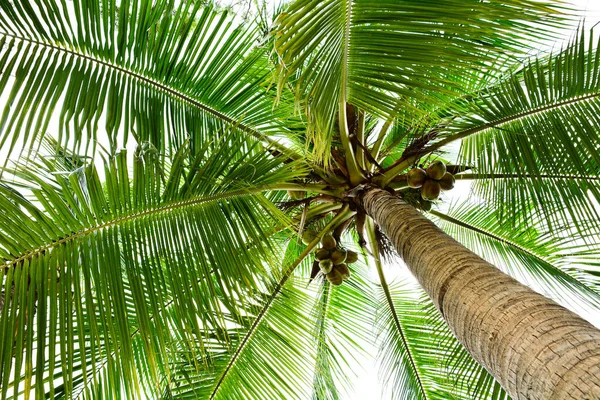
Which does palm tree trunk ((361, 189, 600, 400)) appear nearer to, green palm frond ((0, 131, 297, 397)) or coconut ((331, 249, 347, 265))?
green palm frond ((0, 131, 297, 397))

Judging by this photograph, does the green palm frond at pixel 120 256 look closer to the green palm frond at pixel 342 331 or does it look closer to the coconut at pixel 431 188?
the coconut at pixel 431 188

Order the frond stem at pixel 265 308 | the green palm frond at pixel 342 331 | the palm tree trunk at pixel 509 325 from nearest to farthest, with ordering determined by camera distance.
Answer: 1. the palm tree trunk at pixel 509 325
2. the frond stem at pixel 265 308
3. the green palm frond at pixel 342 331

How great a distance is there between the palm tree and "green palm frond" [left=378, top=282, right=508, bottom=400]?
0.03 meters

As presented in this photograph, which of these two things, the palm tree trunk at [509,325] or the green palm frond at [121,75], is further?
the green palm frond at [121,75]

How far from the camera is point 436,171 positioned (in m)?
2.83

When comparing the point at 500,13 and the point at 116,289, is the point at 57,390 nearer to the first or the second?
the point at 116,289

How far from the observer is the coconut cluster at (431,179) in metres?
2.84

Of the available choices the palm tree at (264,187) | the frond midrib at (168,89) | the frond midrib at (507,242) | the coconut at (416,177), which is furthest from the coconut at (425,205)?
the frond midrib at (168,89)

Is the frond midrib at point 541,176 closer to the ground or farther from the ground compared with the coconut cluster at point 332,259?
closer to the ground

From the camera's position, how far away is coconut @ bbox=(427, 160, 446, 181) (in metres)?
2.82

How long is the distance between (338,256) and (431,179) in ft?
2.45

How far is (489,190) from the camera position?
3.06 meters

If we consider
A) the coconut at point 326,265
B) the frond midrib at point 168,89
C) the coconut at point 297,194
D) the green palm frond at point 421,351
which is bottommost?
the green palm frond at point 421,351

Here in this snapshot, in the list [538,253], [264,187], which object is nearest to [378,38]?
[264,187]
